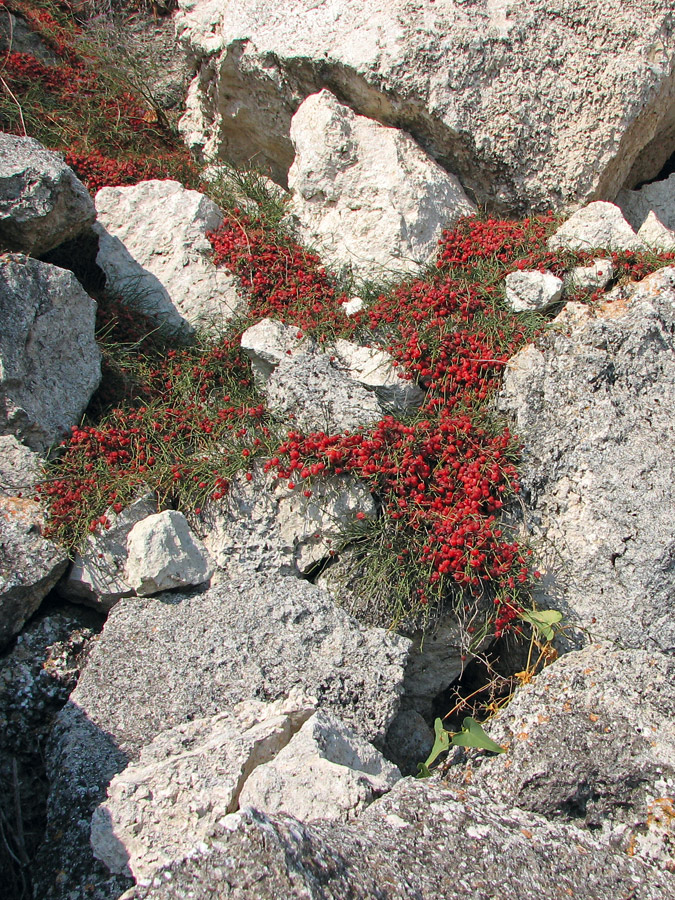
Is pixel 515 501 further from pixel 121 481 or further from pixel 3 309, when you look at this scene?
pixel 3 309

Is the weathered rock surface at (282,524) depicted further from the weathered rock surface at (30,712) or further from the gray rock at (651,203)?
the gray rock at (651,203)

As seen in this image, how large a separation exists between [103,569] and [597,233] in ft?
13.6

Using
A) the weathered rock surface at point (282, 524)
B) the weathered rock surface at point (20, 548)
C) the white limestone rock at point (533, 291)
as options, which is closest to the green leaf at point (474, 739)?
the weathered rock surface at point (282, 524)

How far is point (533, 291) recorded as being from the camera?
14.9 feet

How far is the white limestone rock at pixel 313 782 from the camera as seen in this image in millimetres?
2447

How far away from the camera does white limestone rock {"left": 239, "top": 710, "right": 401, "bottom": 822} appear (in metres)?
2.45

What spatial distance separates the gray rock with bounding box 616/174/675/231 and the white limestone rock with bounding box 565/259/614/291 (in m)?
1.60

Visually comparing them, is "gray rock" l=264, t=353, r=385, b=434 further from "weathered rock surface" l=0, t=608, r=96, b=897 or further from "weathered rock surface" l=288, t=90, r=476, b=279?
"weathered rock surface" l=0, t=608, r=96, b=897

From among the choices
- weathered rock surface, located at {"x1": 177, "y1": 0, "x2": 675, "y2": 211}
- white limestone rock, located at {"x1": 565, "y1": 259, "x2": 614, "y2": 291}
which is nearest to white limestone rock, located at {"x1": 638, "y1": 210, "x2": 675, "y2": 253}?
weathered rock surface, located at {"x1": 177, "y1": 0, "x2": 675, "y2": 211}

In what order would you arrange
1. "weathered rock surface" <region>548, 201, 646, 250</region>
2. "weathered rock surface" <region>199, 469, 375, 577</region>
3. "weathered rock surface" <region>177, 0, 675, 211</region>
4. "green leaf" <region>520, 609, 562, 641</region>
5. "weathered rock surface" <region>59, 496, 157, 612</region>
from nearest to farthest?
1. "green leaf" <region>520, 609, 562, 641</region>
2. "weathered rock surface" <region>59, 496, 157, 612</region>
3. "weathered rock surface" <region>199, 469, 375, 577</region>
4. "weathered rock surface" <region>548, 201, 646, 250</region>
5. "weathered rock surface" <region>177, 0, 675, 211</region>

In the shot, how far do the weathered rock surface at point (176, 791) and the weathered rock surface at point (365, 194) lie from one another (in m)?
3.50

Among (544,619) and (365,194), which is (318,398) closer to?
(544,619)

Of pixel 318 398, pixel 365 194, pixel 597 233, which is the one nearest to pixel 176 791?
pixel 318 398

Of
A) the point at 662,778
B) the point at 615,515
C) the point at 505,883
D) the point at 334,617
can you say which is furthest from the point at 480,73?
the point at 505,883
